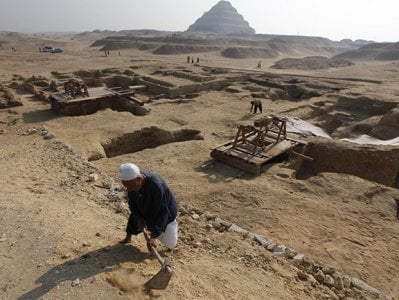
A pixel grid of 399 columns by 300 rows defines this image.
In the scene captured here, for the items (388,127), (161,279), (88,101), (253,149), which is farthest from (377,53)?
(161,279)

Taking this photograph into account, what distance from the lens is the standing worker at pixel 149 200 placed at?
329cm

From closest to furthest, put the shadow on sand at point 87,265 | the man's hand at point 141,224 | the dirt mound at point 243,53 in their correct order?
the shadow on sand at point 87,265, the man's hand at point 141,224, the dirt mound at point 243,53

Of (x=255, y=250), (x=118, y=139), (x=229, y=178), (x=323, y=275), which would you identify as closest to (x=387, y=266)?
(x=323, y=275)

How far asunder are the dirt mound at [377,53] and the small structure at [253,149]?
4826 centimetres

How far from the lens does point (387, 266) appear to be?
4.79 meters

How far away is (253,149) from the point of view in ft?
26.4

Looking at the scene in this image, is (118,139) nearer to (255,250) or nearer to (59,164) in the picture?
(59,164)

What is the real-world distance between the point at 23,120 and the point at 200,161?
6565 mm

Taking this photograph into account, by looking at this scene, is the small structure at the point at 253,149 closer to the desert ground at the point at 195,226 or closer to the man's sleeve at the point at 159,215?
the desert ground at the point at 195,226

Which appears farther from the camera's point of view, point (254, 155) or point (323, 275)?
point (254, 155)

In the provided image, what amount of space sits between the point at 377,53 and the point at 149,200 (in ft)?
188

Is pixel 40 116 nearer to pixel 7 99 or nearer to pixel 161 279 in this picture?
pixel 7 99

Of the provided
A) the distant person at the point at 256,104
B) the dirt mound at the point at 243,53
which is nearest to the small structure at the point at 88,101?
the distant person at the point at 256,104

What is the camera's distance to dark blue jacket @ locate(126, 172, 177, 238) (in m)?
3.44
